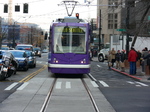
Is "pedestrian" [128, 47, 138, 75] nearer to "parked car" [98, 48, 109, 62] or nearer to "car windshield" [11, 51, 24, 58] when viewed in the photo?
"car windshield" [11, 51, 24, 58]

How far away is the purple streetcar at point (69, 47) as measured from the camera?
18547 millimetres

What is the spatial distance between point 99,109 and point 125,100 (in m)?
2.12

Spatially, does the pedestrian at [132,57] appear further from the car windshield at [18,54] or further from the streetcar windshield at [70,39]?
the car windshield at [18,54]

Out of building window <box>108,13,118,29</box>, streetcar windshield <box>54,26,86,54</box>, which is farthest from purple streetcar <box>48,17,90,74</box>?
building window <box>108,13,118,29</box>

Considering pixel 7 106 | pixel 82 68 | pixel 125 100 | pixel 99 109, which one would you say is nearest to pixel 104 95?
pixel 125 100

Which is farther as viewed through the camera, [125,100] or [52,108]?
[125,100]

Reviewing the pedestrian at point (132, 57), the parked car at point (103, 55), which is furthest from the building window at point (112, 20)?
the pedestrian at point (132, 57)

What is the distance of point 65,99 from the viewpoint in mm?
11070

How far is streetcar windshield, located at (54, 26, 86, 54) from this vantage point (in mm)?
18797

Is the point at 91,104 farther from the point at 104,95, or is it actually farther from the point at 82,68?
the point at 82,68

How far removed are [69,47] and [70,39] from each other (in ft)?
1.59

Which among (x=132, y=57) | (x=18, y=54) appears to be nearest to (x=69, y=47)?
(x=132, y=57)

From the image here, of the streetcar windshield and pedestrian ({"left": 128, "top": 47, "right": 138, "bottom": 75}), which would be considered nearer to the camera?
the streetcar windshield

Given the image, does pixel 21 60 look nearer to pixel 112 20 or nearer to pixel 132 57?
pixel 132 57
